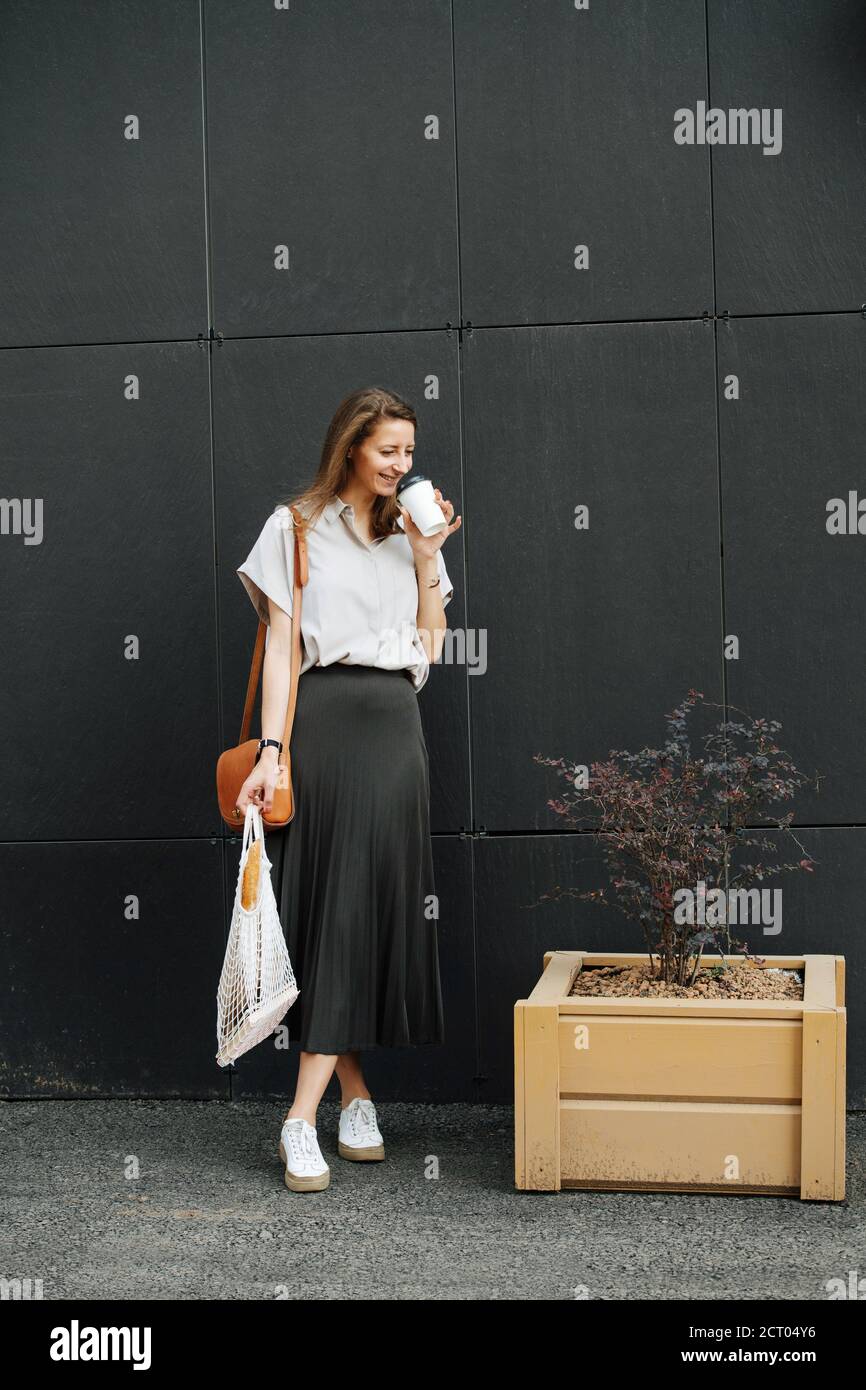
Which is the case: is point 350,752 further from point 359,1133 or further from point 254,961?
point 359,1133

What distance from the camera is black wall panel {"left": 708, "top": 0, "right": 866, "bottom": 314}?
14.9 feet

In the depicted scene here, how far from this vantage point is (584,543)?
15.1ft

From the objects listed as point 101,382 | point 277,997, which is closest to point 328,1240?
point 277,997

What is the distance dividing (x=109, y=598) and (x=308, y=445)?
34.1 inches

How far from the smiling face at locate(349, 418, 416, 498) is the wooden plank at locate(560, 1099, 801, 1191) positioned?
1.77m

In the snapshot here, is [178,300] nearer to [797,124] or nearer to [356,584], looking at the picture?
[356,584]

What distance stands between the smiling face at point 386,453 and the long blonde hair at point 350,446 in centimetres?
2

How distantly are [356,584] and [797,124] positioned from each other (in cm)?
221

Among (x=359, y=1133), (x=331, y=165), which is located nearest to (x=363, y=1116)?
(x=359, y=1133)

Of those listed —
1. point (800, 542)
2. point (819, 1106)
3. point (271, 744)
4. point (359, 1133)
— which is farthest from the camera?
point (800, 542)

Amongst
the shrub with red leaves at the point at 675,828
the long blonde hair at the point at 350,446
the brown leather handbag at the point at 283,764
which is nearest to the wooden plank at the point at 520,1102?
the shrub with red leaves at the point at 675,828

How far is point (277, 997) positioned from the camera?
3.67m

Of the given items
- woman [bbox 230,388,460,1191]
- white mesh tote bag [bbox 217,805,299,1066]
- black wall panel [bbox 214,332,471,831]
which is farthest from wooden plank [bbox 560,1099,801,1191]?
black wall panel [bbox 214,332,471,831]

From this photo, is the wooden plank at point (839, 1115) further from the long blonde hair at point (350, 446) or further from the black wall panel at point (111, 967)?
the black wall panel at point (111, 967)
